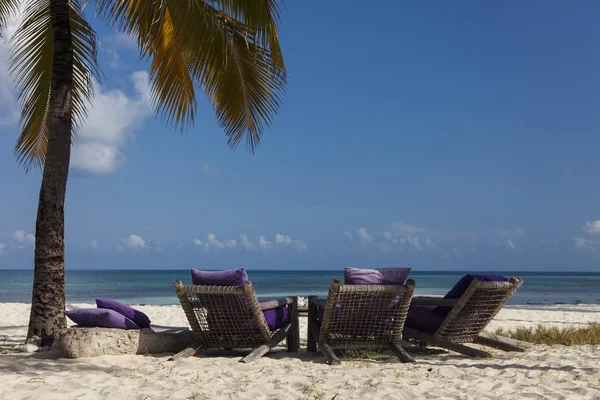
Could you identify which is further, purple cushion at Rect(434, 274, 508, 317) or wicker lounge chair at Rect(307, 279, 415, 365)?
purple cushion at Rect(434, 274, 508, 317)

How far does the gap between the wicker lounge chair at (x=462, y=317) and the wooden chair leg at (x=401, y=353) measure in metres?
0.36

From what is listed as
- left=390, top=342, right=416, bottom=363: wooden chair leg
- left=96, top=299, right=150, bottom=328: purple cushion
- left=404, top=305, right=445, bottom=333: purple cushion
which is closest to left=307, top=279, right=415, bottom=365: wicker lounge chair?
left=390, top=342, right=416, bottom=363: wooden chair leg

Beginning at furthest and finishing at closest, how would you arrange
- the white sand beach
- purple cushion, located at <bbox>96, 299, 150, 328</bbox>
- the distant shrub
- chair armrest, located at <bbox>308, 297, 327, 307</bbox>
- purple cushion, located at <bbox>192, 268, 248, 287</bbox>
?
the distant shrub < purple cushion, located at <bbox>96, 299, 150, 328</bbox> < chair armrest, located at <bbox>308, 297, 327, 307</bbox> < purple cushion, located at <bbox>192, 268, 248, 287</bbox> < the white sand beach

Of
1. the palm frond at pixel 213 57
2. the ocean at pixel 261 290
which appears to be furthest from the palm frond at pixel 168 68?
the ocean at pixel 261 290

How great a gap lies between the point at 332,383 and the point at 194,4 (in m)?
3.89

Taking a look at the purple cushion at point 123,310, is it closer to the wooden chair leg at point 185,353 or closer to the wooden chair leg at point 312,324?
the wooden chair leg at point 185,353

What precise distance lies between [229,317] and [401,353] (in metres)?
1.50

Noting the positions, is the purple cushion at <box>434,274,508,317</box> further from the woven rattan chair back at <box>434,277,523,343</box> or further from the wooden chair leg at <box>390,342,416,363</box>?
the wooden chair leg at <box>390,342,416,363</box>

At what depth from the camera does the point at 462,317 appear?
5164 mm

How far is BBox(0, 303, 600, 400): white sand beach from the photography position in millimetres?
3572

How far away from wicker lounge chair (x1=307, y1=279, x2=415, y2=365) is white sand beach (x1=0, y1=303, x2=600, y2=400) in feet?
0.68

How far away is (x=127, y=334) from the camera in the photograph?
501 cm

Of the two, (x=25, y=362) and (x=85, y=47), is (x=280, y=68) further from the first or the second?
(x=25, y=362)

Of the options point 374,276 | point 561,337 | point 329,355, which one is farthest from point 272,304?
point 561,337
